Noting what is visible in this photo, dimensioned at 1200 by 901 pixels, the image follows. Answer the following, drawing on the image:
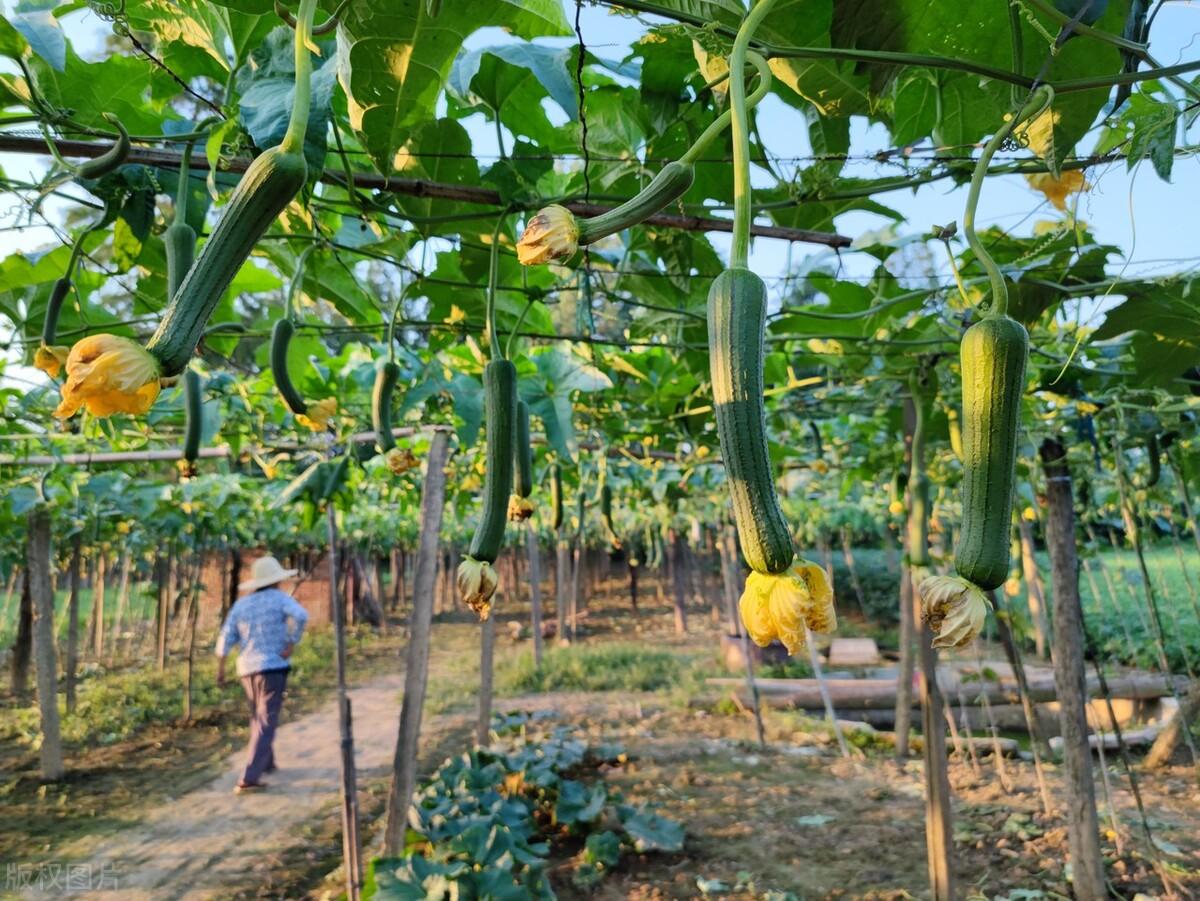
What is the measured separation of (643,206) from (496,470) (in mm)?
597

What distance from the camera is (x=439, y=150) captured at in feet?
6.07

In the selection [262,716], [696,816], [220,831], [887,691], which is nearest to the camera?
[696,816]

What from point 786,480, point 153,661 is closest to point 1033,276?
point 786,480

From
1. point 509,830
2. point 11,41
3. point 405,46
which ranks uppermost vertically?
point 11,41

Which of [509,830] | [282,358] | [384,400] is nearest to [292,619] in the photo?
[509,830]

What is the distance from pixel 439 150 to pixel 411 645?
Answer: 2.99 metres

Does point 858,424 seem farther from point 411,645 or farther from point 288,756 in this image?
point 288,756

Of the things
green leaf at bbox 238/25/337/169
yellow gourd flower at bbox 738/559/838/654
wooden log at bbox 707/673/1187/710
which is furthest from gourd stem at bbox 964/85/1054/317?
wooden log at bbox 707/673/1187/710

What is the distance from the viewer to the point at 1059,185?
1662 mm

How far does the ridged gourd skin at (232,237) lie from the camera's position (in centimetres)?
81

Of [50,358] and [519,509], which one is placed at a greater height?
[50,358]

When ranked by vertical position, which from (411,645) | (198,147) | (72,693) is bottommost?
(72,693)

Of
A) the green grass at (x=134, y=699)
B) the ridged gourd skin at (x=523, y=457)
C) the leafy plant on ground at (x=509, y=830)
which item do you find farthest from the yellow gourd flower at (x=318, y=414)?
the green grass at (x=134, y=699)

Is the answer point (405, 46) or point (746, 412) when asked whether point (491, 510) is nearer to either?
point (746, 412)
